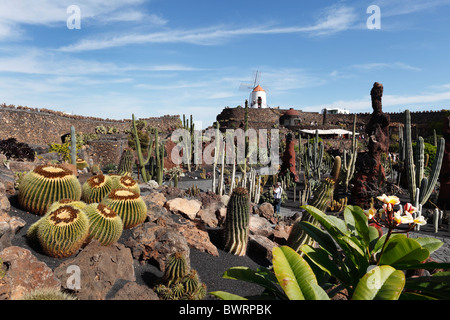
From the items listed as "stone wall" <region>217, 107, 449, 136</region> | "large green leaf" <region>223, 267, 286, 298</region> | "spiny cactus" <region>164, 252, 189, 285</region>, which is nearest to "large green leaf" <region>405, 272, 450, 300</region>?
"large green leaf" <region>223, 267, 286, 298</region>

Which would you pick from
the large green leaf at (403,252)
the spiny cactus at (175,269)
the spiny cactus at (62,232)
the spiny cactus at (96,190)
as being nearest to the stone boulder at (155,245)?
the spiny cactus at (175,269)

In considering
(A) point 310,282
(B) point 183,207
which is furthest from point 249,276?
(B) point 183,207

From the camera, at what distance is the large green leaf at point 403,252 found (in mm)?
1972

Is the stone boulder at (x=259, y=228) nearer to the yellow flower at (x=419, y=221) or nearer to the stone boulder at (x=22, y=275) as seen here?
the stone boulder at (x=22, y=275)

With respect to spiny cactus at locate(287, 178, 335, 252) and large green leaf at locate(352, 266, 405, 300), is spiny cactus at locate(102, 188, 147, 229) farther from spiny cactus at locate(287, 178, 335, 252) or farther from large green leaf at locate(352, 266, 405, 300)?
large green leaf at locate(352, 266, 405, 300)

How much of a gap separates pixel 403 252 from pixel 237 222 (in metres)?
4.27

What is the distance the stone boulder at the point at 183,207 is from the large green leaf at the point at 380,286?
611 cm

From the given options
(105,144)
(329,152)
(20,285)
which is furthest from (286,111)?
(20,285)

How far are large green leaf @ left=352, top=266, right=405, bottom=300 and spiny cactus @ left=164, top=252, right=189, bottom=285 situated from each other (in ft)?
10.3

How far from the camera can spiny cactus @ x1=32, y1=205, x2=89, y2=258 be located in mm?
4438

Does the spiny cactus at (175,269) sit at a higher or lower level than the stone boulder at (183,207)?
lower

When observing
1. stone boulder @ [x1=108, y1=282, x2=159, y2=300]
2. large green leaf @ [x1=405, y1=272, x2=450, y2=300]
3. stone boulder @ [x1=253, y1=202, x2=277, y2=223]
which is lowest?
stone boulder @ [x1=253, y1=202, x2=277, y2=223]

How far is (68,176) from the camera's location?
5.96 meters

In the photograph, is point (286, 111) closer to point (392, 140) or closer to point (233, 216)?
point (392, 140)
